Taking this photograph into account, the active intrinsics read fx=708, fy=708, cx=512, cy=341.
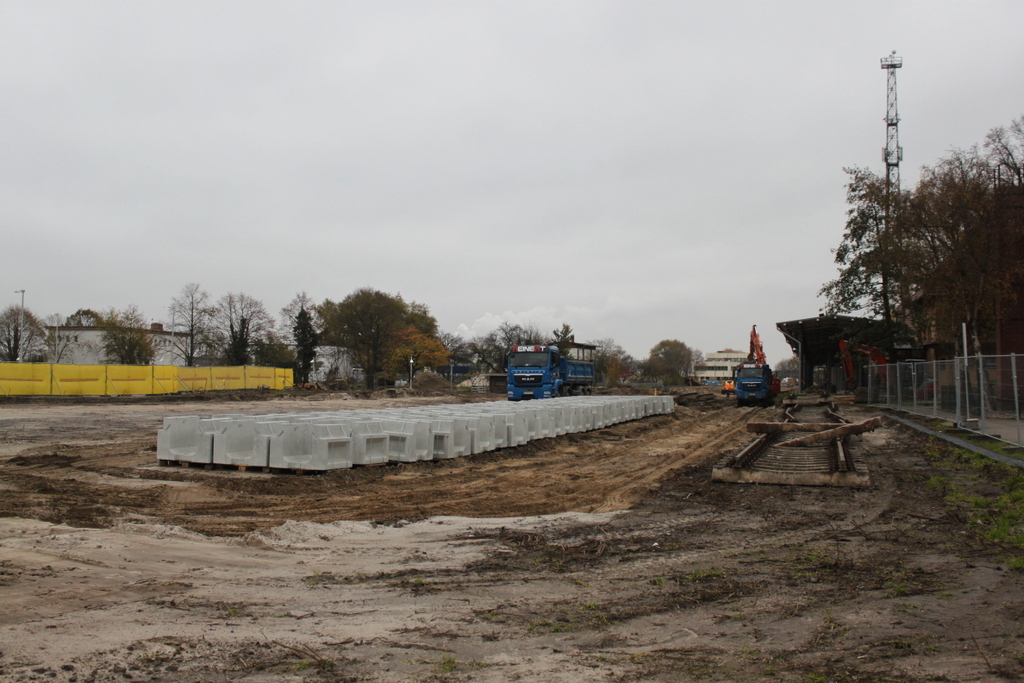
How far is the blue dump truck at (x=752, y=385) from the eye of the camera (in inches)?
1687

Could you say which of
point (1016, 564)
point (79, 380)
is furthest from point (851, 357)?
point (79, 380)

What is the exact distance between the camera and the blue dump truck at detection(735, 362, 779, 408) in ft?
141

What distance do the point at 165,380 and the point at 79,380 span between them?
19.5ft

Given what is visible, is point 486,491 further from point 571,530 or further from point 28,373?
point 28,373

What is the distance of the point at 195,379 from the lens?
51656 mm

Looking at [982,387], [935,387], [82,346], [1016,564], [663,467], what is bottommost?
[663,467]

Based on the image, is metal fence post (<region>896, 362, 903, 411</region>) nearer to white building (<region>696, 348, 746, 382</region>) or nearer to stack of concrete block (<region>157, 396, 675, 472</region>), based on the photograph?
stack of concrete block (<region>157, 396, 675, 472</region>)

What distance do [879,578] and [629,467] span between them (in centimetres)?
894

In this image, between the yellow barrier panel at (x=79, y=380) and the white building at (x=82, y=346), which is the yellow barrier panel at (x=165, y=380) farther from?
the white building at (x=82, y=346)

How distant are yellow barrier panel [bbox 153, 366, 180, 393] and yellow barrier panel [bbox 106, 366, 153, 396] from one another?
0.37m

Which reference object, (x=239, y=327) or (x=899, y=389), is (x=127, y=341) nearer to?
(x=239, y=327)

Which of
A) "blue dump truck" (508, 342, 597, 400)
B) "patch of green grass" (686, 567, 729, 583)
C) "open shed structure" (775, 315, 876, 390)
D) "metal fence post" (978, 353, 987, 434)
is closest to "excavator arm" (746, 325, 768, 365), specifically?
"open shed structure" (775, 315, 876, 390)

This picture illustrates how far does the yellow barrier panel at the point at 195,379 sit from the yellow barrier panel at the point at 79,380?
6213 mm

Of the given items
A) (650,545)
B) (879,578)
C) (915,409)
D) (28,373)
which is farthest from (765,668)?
(28,373)
